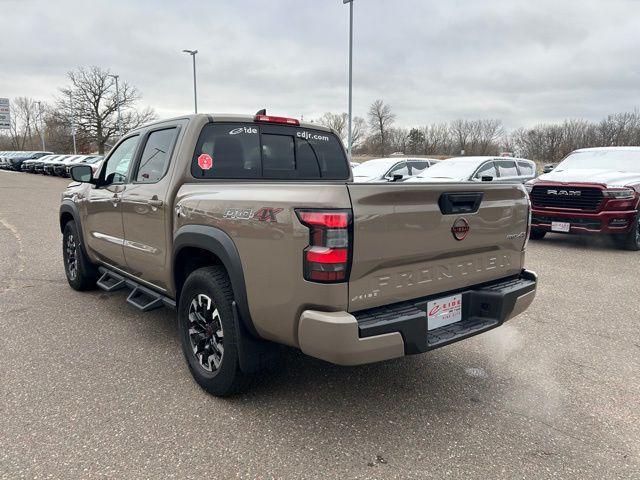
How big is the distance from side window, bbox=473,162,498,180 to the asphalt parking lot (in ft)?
23.3

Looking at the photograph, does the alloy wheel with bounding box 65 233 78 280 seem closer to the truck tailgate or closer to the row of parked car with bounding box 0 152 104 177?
the truck tailgate

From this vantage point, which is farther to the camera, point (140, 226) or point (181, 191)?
point (140, 226)

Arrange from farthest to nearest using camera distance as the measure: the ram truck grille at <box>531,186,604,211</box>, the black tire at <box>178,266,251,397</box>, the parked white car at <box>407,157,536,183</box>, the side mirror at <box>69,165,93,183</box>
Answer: the parked white car at <box>407,157,536,183</box> < the ram truck grille at <box>531,186,604,211</box> < the side mirror at <box>69,165,93,183</box> < the black tire at <box>178,266,251,397</box>

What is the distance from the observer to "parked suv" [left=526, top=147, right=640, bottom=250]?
8.04 meters

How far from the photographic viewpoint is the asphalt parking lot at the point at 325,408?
2.46m

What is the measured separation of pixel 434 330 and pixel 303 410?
3.19 ft

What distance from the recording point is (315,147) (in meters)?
4.23

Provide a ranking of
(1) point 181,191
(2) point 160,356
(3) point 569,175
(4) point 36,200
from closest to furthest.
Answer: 1. (1) point 181,191
2. (2) point 160,356
3. (3) point 569,175
4. (4) point 36,200

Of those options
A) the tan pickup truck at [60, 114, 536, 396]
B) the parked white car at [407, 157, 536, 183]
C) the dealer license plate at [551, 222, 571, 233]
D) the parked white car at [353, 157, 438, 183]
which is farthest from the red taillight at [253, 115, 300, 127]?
the parked white car at [353, 157, 438, 183]

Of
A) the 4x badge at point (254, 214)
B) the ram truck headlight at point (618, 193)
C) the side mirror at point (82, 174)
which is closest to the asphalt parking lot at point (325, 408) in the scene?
the 4x badge at point (254, 214)

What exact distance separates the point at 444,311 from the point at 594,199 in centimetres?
676

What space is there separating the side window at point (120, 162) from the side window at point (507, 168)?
10.3 metres

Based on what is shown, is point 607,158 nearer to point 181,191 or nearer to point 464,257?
point 464,257

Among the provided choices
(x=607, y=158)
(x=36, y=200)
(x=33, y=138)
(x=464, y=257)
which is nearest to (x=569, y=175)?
(x=607, y=158)
